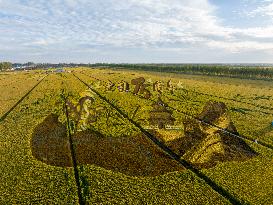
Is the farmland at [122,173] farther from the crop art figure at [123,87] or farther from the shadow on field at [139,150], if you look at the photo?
the crop art figure at [123,87]

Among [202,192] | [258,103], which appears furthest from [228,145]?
[258,103]

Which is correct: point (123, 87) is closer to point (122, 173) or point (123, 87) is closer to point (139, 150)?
point (139, 150)

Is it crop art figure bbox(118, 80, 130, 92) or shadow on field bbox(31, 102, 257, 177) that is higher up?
crop art figure bbox(118, 80, 130, 92)

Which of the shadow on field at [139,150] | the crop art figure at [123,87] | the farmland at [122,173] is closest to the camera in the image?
the farmland at [122,173]

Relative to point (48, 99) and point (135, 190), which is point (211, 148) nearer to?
point (135, 190)

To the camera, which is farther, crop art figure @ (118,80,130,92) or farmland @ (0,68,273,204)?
crop art figure @ (118,80,130,92)

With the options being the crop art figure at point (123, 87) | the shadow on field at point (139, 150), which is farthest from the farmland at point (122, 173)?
the crop art figure at point (123, 87)

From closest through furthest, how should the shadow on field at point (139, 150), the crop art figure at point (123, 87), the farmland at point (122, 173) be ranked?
1. the farmland at point (122, 173)
2. the shadow on field at point (139, 150)
3. the crop art figure at point (123, 87)

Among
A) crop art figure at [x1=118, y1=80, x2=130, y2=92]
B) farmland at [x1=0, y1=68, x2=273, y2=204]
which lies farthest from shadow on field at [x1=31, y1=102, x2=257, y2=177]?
crop art figure at [x1=118, y1=80, x2=130, y2=92]

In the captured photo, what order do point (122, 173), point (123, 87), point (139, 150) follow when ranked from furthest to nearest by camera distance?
point (123, 87), point (139, 150), point (122, 173)

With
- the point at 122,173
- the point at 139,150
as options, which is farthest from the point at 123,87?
the point at 122,173

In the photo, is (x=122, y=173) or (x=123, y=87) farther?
(x=123, y=87)

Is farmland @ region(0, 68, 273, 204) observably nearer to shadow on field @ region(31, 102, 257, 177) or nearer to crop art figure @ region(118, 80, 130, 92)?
shadow on field @ region(31, 102, 257, 177)
